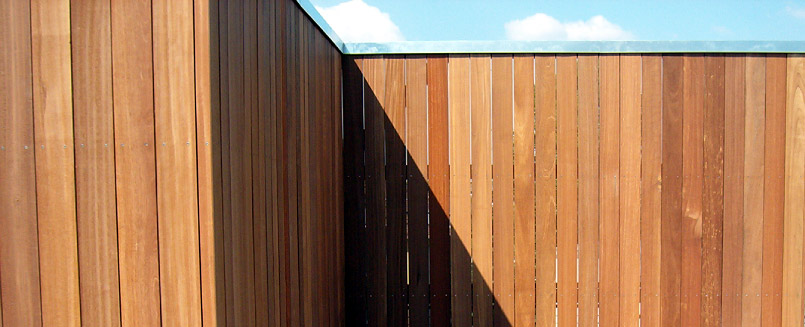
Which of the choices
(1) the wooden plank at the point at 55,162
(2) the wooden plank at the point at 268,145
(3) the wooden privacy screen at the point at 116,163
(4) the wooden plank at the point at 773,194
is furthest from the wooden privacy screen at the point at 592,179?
(1) the wooden plank at the point at 55,162

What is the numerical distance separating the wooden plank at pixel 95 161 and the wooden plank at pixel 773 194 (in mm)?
3354

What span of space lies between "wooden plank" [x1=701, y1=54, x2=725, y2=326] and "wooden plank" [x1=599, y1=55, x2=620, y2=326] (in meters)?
0.53

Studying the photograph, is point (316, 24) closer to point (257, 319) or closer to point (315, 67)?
point (315, 67)

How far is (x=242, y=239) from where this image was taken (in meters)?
1.50

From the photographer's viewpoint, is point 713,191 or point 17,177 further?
point 713,191

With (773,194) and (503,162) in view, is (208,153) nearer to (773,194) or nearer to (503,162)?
(503,162)

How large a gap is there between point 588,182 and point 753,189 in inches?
39.0

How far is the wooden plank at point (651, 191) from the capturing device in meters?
2.93

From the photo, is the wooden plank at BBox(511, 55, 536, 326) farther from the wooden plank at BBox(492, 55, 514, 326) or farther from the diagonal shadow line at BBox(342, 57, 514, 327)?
the diagonal shadow line at BBox(342, 57, 514, 327)

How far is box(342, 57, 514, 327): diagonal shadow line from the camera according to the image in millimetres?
2969

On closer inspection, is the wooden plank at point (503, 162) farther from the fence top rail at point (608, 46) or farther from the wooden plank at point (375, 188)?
the wooden plank at point (375, 188)

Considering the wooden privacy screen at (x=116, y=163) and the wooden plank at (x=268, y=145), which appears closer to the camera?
the wooden privacy screen at (x=116, y=163)

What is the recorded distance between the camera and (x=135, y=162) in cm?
135

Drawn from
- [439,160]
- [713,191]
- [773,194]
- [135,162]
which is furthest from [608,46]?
[135,162]
